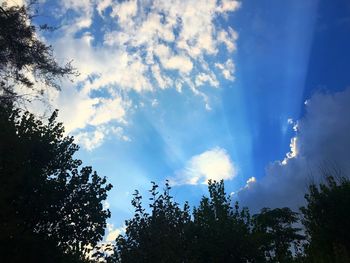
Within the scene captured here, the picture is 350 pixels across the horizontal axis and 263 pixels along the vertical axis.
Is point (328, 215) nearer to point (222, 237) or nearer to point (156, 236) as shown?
point (222, 237)

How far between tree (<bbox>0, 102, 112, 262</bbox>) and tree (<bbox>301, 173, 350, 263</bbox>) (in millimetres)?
20164

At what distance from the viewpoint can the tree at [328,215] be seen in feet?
111

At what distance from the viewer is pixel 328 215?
3591cm

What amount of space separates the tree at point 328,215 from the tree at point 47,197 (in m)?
20.2

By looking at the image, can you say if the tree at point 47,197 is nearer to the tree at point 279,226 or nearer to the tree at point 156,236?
the tree at point 156,236

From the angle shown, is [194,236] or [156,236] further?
[194,236]

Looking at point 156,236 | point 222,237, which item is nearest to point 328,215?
point 222,237

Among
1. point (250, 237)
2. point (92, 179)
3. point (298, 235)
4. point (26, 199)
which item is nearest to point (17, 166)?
point (26, 199)

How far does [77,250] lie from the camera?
27.8m

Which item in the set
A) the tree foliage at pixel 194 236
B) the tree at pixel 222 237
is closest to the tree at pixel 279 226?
the tree foliage at pixel 194 236

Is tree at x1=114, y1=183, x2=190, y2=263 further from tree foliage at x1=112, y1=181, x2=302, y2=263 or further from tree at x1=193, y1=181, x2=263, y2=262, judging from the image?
tree at x1=193, y1=181, x2=263, y2=262

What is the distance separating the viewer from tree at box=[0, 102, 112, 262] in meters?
23.5

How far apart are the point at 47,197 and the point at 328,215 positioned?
26.5 meters

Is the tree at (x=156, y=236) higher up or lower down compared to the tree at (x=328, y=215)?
lower down
